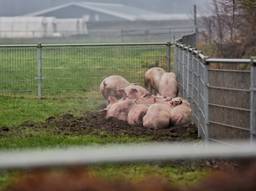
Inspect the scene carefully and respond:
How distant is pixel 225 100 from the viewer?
9.91m

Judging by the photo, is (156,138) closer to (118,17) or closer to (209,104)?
(209,104)

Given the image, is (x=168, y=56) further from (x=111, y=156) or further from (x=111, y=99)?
(x=111, y=156)

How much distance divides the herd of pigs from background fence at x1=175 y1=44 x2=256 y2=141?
842 millimetres

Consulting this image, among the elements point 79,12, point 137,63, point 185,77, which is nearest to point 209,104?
point 185,77

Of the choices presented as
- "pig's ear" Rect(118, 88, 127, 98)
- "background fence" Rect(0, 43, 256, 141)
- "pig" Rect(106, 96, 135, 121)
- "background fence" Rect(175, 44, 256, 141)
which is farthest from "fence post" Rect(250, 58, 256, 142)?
"background fence" Rect(0, 43, 256, 141)

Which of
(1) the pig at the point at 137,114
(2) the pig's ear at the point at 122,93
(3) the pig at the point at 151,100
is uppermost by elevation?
(2) the pig's ear at the point at 122,93

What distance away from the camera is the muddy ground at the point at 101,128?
1209cm

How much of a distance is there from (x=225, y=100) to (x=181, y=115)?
10.2ft

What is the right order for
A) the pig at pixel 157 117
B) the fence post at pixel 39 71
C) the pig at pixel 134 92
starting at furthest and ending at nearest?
the fence post at pixel 39 71, the pig at pixel 134 92, the pig at pixel 157 117

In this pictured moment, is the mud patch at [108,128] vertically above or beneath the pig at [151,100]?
beneath

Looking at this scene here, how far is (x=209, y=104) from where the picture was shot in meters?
10.4

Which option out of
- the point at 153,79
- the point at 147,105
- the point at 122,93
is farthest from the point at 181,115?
the point at 153,79

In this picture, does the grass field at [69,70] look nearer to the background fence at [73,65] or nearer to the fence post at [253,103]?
the background fence at [73,65]

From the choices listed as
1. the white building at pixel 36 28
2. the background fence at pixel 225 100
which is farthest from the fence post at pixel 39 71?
the white building at pixel 36 28
